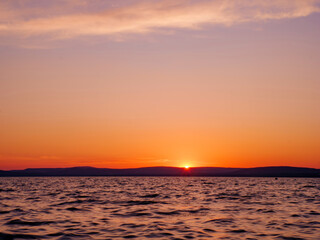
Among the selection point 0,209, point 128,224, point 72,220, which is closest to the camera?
point 128,224

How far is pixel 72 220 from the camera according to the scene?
25.4 m

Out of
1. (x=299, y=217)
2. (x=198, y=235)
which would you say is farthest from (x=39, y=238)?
(x=299, y=217)

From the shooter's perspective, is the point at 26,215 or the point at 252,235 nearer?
the point at 252,235

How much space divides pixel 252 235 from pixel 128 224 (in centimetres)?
781

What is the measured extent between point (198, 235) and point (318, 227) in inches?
312

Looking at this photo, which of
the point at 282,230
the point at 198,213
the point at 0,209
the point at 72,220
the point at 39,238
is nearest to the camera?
the point at 39,238

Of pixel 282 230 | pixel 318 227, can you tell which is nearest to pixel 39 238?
pixel 282 230

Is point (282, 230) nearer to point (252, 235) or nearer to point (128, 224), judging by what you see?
point (252, 235)

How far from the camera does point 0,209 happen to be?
31766 millimetres

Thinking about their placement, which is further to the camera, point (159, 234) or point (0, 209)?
point (0, 209)

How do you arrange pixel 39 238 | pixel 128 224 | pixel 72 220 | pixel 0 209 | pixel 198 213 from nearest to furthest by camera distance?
pixel 39 238 → pixel 128 224 → pixel 72 220 → pixel 198 213 → pixel 0 209

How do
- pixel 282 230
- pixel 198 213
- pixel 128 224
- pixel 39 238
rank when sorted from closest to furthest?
pixel 39 238 → pixel 282 230 → pixel 128 224 → pixel 198 213

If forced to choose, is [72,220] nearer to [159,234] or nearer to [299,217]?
[159,234]

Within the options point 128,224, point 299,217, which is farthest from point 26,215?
point 299,217
